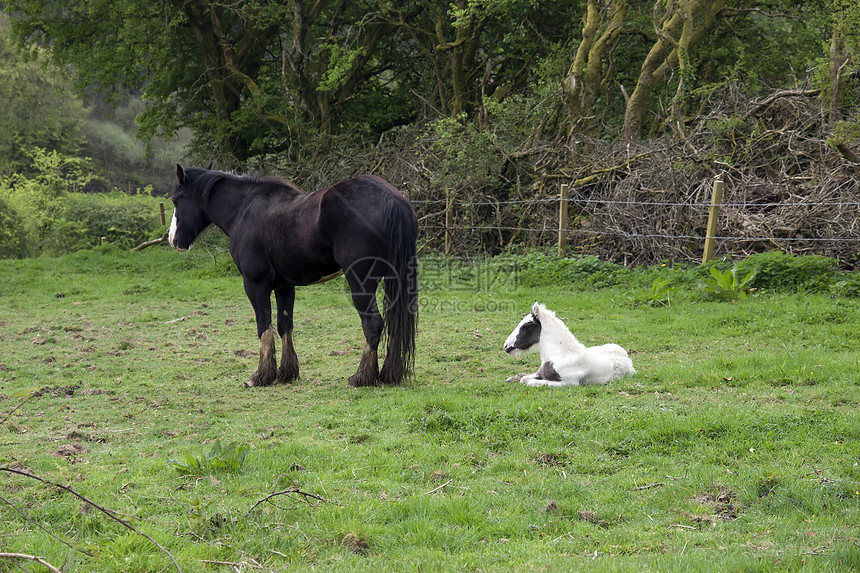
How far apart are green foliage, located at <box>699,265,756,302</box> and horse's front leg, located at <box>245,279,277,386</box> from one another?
20.7 feet

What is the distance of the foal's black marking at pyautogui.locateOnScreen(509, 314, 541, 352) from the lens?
709 centimetres

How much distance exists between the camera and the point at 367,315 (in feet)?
23.0

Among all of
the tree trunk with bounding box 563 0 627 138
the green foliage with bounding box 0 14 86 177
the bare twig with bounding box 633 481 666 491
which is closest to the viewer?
the bare twig with bounding box 633 481 666 491

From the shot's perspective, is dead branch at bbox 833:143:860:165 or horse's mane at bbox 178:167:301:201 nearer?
horse's mane at bbox 178:167:301:201

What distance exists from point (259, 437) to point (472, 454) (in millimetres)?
1671

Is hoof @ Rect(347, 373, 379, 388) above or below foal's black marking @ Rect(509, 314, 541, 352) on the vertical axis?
below

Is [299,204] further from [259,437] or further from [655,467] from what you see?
[655,467]

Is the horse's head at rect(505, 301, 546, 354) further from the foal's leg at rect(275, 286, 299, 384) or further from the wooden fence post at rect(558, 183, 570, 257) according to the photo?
the wooden fence post at rect(558, 183, 570, 257)

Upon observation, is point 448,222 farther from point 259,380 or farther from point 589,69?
point 259,380

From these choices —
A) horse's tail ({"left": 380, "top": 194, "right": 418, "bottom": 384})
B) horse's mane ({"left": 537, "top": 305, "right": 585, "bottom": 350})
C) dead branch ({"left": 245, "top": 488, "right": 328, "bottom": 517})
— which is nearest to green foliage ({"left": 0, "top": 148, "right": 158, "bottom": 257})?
horse's tail ({"left": 380, "top": 194, "right": 418, "bottom": 384})

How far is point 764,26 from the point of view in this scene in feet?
56.8

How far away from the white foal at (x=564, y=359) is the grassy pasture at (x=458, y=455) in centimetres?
22

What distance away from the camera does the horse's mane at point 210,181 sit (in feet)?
26.3

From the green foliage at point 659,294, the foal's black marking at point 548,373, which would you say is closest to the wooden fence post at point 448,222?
the green foliage at point 659,294
